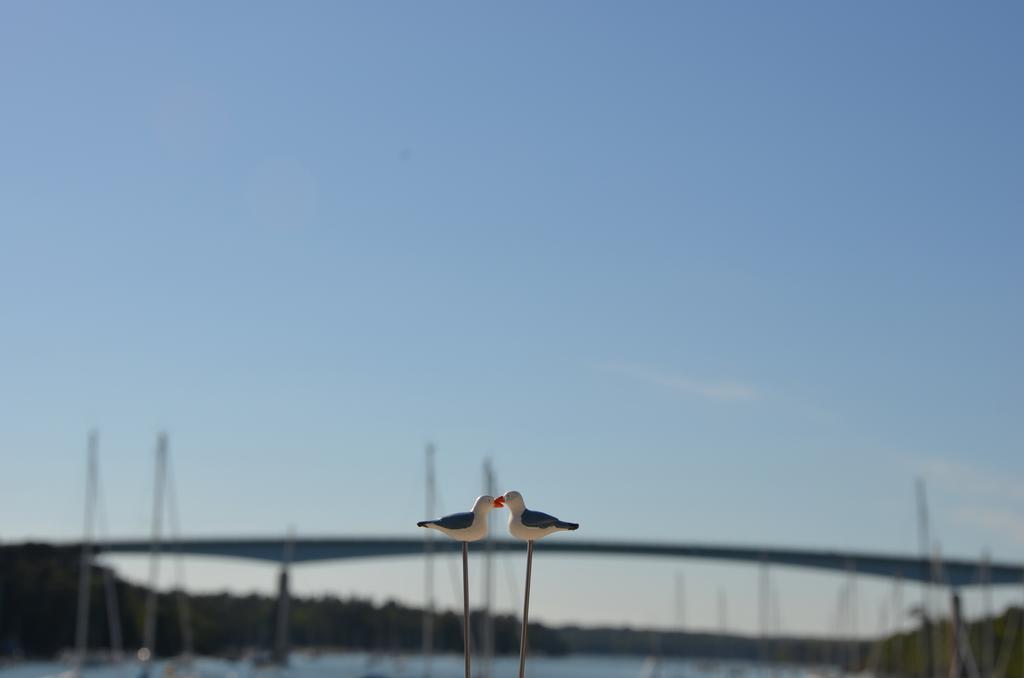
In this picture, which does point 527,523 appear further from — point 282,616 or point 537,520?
point 282,616

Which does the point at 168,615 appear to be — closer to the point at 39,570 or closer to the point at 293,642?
the point at 39,570

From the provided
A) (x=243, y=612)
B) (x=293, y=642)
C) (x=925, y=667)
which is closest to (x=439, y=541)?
(x=925, y=667)

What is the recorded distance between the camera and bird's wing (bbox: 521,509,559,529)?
1403cm

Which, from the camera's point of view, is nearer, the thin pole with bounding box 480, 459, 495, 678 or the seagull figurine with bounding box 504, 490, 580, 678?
the seagull figurine with bounding box 504, 490, 580, 678

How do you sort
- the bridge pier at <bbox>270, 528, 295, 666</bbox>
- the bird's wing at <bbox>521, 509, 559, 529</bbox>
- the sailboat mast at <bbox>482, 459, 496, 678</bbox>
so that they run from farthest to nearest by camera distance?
the bridge pier at <bbox>270, 528, 295, 666</bbox> < the sailboat mast at <bbox>482, 459, 496, 678</bbox> < the bird's wing at <bbox>521, 509, 559, 529</bbox>

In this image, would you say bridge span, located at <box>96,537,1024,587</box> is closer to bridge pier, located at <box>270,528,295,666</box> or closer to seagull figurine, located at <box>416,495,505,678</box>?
bridge pier, located at <box>270,528,295,666</box>

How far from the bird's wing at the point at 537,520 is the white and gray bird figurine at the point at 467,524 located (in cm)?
43

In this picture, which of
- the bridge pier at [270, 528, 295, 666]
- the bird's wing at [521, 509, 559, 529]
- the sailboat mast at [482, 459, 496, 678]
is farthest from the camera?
the bridge pier at [270, 528, 295, 666]

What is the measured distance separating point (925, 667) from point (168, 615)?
60555mm

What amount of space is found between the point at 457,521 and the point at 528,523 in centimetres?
71

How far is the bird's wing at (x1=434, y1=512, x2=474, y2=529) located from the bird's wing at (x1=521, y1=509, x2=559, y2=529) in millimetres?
536

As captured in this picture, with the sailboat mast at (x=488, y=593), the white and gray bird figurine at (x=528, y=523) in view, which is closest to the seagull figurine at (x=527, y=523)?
the white and gray bird figurine at (x=528, y=523)

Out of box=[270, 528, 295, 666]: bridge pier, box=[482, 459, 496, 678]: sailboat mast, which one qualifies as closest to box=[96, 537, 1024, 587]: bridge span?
box=[270, 528, 295, 666]: bridge pier

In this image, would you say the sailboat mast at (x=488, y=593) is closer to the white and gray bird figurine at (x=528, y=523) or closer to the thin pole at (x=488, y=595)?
the thin pole at (x=488, y=595)
